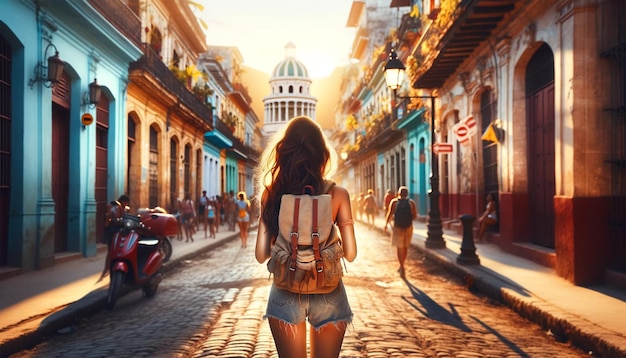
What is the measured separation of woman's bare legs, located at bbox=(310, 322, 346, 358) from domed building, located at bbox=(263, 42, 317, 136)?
102 metres

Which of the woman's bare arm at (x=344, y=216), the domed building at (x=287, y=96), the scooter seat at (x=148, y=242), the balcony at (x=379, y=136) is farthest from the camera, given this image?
the domed building at (x=287, y=96)

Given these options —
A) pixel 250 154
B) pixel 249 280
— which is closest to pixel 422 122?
pixel 249 280

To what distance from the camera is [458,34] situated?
13242mm

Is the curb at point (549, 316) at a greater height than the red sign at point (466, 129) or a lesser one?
lesser

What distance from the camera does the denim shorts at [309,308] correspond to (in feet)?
8.81

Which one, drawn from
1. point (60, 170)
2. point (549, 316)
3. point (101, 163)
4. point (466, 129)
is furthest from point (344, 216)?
point (101, 163)

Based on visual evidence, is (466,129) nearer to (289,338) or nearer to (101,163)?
(101,163)

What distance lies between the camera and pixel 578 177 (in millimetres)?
8039

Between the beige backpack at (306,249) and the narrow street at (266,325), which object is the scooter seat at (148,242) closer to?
the narrow street at (266,325)

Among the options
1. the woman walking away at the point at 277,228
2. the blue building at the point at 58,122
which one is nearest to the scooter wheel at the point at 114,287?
the blue building at the point at 58,122

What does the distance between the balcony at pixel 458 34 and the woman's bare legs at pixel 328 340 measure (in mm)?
9544

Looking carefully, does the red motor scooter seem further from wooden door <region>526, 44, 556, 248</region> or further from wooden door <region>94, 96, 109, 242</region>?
wooden door <region>94, 96, 109, 242</region>

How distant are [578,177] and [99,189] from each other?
10.3 meters

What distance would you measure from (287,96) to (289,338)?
103971 millimetres
